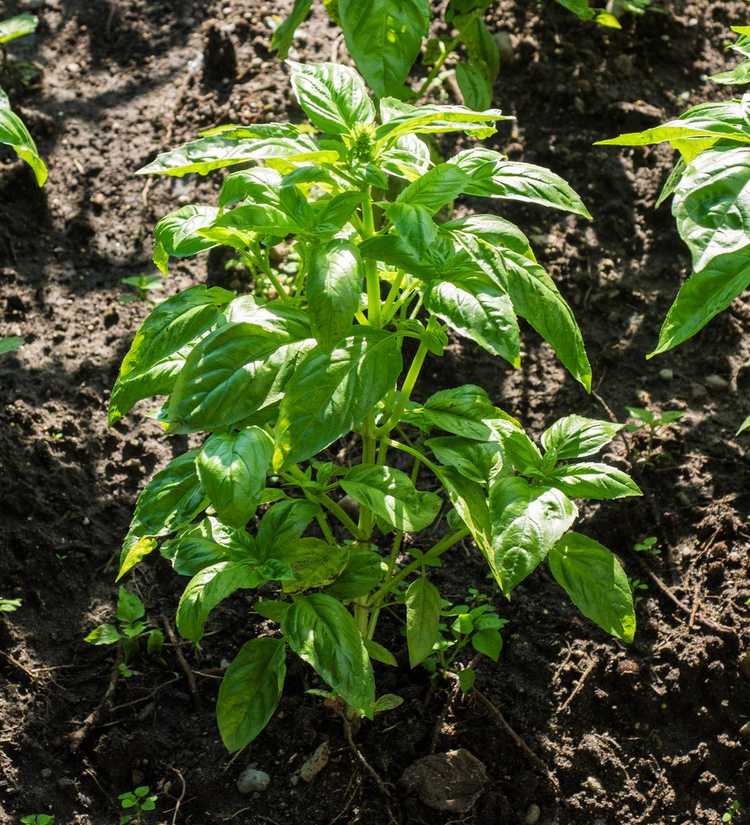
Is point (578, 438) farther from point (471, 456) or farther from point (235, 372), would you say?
point (235, 372)

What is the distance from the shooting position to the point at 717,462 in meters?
A: 3.29

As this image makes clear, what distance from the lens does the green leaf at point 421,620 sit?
2.43 meters

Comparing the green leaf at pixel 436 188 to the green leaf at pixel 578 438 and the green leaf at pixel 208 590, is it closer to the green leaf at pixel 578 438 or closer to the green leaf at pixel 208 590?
the green leaf at pixel 578 438

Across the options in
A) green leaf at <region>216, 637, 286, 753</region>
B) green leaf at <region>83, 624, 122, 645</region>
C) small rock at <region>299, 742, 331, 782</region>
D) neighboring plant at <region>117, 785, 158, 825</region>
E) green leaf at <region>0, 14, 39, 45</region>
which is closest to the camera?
green leaf at <region>216, 637, 286, 753</region>

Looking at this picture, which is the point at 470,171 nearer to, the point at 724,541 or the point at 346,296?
the point at 346,296

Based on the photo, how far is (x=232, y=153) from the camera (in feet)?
6.82

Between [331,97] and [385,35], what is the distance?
304 mm

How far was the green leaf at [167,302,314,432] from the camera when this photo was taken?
1.98 m

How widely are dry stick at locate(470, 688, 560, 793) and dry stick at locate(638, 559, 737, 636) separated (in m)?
0.62

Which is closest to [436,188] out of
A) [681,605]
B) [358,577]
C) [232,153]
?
[232,153]

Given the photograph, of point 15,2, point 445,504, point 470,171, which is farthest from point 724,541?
point 15,2

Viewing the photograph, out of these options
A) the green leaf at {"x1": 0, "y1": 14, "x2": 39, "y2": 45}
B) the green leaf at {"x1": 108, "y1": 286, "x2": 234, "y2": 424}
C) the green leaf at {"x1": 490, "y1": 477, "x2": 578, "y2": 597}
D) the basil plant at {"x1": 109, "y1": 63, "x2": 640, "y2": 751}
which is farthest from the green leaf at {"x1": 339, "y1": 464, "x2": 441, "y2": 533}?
the green leaf at {"x1": 0, "y1": 14, "x2": 39, "y2": 45}

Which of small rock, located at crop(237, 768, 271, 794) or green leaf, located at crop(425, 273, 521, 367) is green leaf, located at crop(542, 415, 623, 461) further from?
small rock, located at crop(237, 768, 271, 794)

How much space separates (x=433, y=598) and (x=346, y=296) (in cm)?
90
